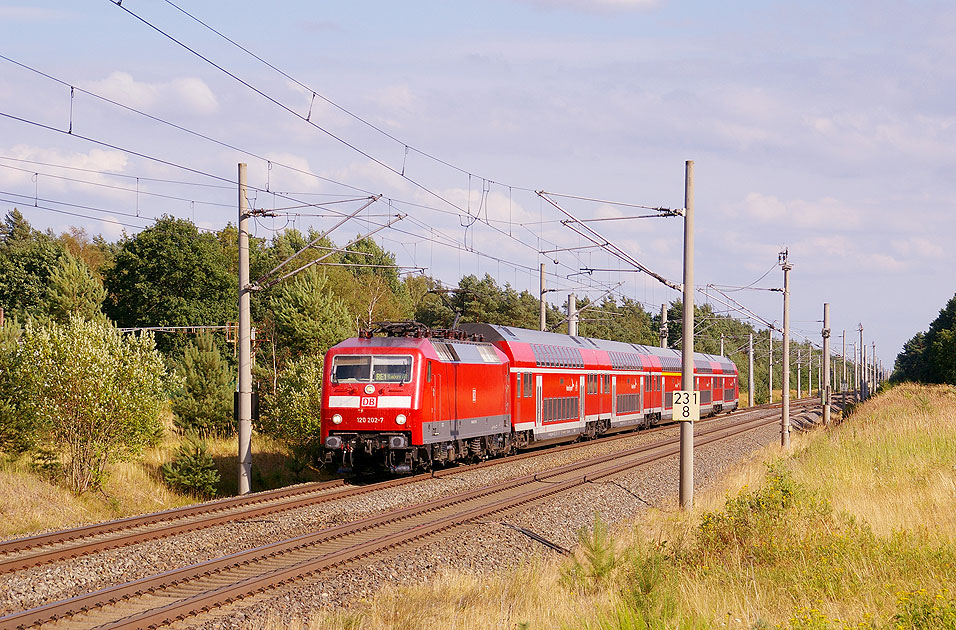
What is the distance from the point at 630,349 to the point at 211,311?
30.9 metres

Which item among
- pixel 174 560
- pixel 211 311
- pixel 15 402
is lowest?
pixel 174 560

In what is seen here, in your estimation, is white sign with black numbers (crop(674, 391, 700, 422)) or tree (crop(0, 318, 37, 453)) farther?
tree (crop(0, 318, 37, 453))

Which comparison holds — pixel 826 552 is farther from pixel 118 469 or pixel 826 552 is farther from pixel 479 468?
pixel 118 469

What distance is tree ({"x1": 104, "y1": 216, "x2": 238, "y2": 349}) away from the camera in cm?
6284

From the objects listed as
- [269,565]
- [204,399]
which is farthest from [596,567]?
[204,399]

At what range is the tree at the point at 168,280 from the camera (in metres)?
62.8

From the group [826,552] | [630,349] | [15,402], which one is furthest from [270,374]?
[826,552]

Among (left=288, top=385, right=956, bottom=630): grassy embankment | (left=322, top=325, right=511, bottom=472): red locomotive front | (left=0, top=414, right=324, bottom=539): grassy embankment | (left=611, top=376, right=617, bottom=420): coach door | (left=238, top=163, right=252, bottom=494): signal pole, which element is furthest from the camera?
(left=611, top=376, right=617, bottom=420): coach door

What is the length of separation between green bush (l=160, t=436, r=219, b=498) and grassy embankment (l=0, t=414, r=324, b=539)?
26 centimetres

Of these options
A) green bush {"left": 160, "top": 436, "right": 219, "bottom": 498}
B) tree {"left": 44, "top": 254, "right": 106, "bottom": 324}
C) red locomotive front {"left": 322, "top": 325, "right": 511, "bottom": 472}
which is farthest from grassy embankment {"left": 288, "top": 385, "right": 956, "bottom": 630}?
tree {"left": 44, "top": 254, "right": 106, "bottom": 324}

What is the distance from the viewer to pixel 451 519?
A: 17.8 metres

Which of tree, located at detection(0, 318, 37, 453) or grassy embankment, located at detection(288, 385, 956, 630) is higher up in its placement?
tree, located at detection(0, 318, 37, 453)

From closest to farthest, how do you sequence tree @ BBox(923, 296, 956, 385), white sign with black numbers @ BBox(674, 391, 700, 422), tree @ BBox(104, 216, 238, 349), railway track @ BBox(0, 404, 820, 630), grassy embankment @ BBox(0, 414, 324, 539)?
railway track @ BBox(0, 404, 820, 630)
grassy embankment @ BBox(0, 414, 324, 539)
white sign with black numbers @ BBox(674, 391, 700, 422)
tree @ BBox(104, 216, 238, 349)
tree @ BBox(923, 296, 956, 385)

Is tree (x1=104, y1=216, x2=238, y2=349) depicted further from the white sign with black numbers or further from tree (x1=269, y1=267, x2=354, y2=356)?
the white sign with black numbers
